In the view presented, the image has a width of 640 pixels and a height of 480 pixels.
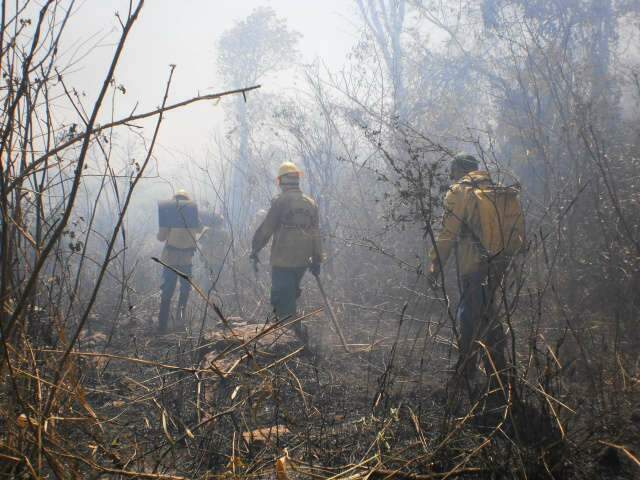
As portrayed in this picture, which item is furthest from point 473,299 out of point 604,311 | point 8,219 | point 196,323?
point 196,323

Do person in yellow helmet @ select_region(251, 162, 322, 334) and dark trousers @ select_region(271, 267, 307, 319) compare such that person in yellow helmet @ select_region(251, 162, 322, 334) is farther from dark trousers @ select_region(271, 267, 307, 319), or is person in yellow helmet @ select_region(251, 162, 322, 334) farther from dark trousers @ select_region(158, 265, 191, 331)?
Result: dark trousers @ select_region(158, 265, 191, 331)

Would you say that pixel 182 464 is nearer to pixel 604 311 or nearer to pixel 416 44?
pixel 604 311

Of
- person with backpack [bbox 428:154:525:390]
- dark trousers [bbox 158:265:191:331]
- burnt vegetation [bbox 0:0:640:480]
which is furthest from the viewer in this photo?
dark trousers [bbox 158:265:191:331]

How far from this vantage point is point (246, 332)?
441 cm

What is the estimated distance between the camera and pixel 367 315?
6137 mm

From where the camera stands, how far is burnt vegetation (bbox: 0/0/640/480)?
1454 millimetres

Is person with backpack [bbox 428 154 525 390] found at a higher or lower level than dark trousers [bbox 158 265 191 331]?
higher

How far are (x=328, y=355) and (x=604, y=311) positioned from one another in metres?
2.66

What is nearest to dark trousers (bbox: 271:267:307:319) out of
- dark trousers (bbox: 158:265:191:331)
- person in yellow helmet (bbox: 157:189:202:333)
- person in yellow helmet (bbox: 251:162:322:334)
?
person in yellow helmet (bbox: 251:162:322:334)

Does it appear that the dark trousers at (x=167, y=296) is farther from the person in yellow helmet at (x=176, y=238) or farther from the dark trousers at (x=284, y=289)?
the dark trousers at (x=284, y=289)

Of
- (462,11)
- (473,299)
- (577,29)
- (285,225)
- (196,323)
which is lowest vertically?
(196,323)

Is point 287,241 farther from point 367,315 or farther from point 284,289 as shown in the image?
point 367,315

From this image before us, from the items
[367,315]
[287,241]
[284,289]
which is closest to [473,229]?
[287,241]

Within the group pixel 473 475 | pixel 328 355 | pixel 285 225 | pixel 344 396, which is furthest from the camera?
pixel 285 225
